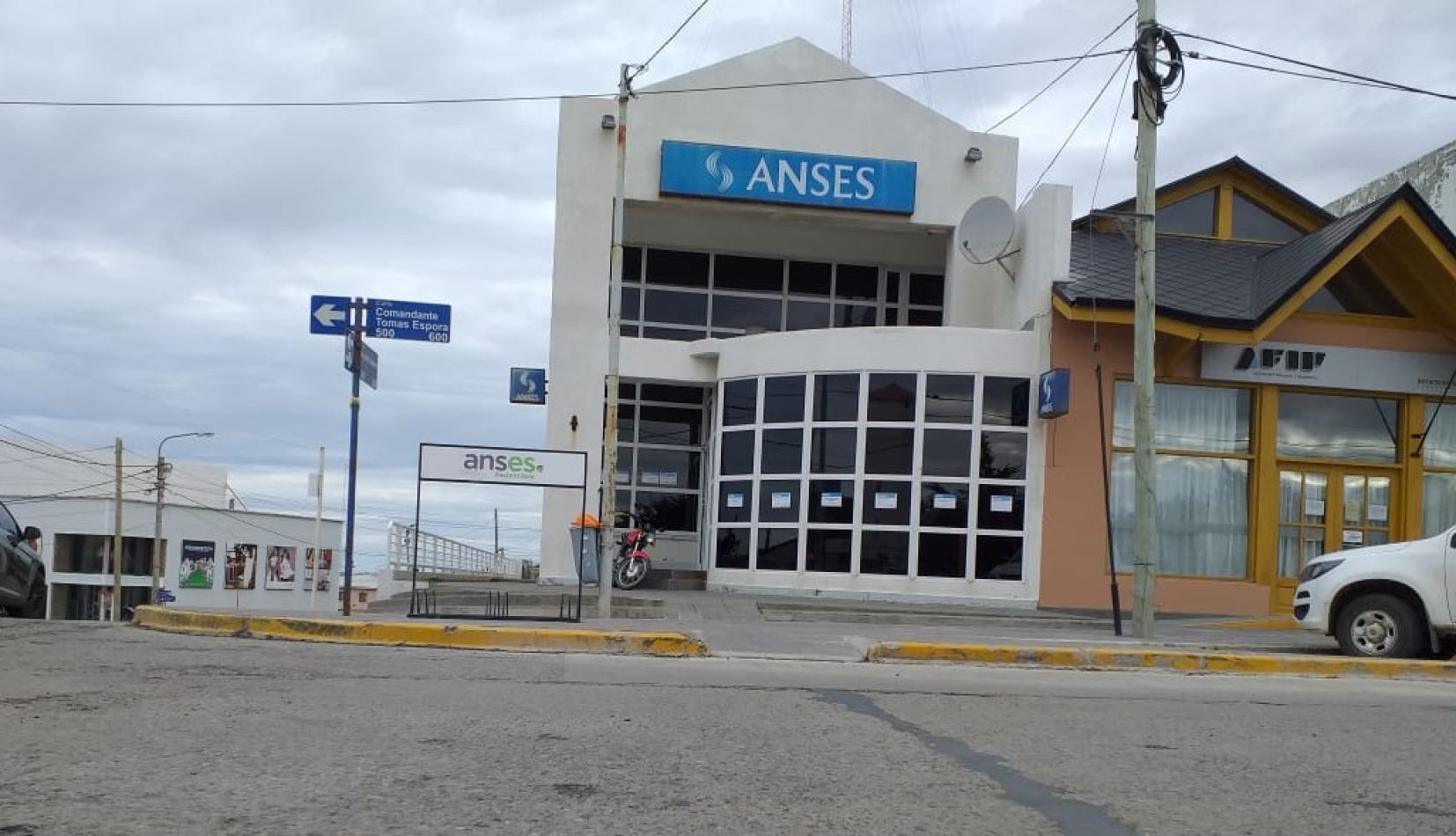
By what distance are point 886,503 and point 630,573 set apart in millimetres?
4060

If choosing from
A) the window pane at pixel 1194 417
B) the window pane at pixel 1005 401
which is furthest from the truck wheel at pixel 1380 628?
the window pane at pixel 1005 401

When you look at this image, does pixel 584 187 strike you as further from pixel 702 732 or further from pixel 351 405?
pixel 702 732

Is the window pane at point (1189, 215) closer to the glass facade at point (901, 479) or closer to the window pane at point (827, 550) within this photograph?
the glass facade at point (901, 479)

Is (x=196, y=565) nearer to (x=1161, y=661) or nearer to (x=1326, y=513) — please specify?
(x=1326, y=513)

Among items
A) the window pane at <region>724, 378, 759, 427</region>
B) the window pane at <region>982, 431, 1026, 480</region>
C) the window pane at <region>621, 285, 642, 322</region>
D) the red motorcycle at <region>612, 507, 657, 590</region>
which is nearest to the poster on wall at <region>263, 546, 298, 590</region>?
the window pane at <region>621, 285, 642, 322</region>

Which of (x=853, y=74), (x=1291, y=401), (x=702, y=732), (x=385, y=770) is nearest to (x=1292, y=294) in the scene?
(x=1291, y=401)

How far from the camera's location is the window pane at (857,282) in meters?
23.5

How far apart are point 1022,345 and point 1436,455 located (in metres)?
6.57

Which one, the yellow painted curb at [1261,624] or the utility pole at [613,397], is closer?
the utility pole at [613,397]

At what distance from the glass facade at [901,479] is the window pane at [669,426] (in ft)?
12.9

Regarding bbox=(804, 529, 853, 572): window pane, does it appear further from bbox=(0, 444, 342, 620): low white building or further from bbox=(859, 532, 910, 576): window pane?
bbox=(0, 444, 342, 620): low white building

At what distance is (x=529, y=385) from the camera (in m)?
20.0

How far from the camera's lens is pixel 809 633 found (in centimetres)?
1305

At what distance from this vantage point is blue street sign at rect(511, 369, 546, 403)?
19984 millimetres
